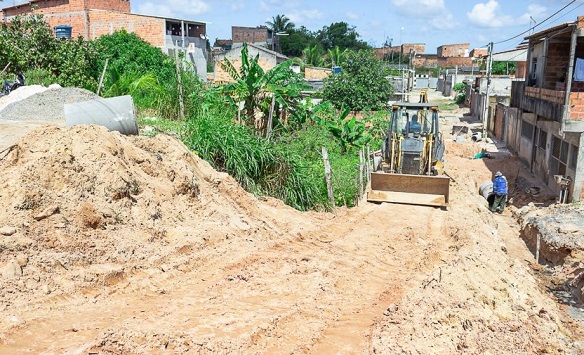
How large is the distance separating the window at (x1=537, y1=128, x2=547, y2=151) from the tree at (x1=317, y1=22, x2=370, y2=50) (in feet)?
271

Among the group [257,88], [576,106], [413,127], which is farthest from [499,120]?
[413,127]

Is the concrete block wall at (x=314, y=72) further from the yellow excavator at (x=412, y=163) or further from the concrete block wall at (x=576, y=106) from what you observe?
the yellow excavator at (x=412, y=163)

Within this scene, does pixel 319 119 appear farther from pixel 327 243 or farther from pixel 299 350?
pixel 299 350

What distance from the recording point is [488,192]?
18734mm

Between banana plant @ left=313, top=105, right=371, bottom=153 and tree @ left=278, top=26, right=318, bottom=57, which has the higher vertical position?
tree @ left=278, top=26, right=318, bottom=57

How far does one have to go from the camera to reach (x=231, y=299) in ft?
21.8

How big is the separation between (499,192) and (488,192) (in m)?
1.22

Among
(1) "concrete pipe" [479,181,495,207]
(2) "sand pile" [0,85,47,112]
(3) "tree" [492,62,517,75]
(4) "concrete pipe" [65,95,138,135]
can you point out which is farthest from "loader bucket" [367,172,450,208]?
(3) "tree" [492,62,517,75]

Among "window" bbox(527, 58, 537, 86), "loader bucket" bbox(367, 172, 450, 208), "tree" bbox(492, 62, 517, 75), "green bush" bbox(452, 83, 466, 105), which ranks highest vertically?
"tree" bbox(492, 62, 517, 75)

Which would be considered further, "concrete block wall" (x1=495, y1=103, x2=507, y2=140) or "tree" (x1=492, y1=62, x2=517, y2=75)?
"tree" (x1=492, y1=62, x2=517, y2=75)

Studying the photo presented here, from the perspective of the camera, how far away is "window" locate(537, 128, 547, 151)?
2038cm

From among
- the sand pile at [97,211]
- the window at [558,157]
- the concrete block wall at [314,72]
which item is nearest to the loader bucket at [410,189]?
the sand pile at [97,211]

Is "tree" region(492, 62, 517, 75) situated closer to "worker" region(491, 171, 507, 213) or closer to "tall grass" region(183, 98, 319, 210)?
"worker" region(491, 171, 507, 213)

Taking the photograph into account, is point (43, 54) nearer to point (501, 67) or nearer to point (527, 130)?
point (527, 130)
